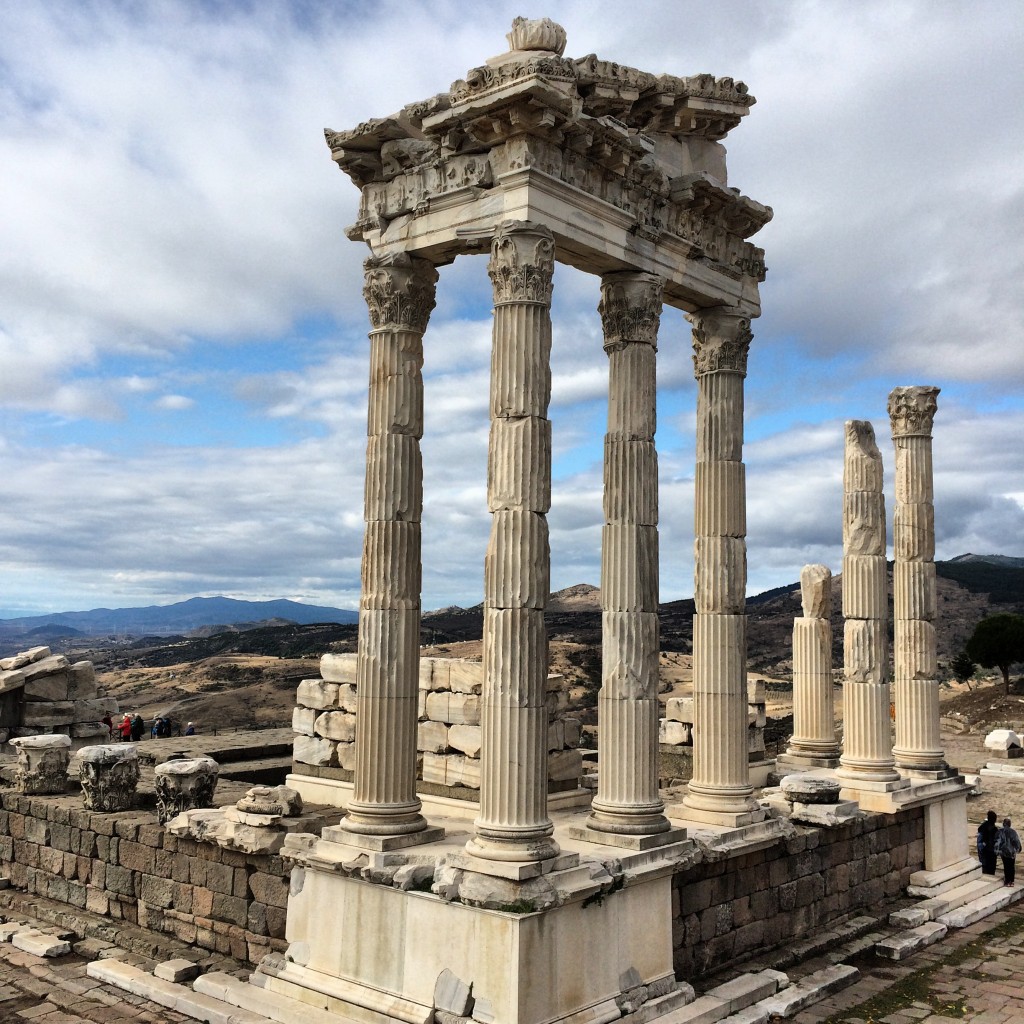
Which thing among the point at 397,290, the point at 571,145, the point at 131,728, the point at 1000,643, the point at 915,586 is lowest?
the point at 131,728

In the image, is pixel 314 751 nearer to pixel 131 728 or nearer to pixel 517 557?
pixel 517 557

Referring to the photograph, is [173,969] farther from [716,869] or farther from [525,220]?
[525,220]

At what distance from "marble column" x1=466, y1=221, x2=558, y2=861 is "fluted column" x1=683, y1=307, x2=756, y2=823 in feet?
11.4

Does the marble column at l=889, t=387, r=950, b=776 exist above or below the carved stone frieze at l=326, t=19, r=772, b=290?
below

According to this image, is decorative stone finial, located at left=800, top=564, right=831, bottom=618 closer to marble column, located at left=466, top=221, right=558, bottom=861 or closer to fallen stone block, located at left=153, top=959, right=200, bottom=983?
marble column, located at left=466, top=221, right=558, bottom=861

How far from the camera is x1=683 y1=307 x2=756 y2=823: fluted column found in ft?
43.1

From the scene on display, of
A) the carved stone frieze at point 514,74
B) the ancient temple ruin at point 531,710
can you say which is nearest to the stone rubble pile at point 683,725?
the ancient temple ruin at point 531,710

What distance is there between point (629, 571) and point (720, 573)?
7.18 feet

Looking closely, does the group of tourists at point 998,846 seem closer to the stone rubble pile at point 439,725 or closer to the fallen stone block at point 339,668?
the stone rubble pile at point 439,725

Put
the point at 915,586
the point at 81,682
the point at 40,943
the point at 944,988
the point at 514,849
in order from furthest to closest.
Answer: the point at 81,682 → the point at 915,586 → the point at 40,943 → the point at 944,988 → the point at 514,849

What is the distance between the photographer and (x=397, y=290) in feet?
39.1

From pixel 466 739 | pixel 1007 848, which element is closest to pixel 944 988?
pixel 1007 848

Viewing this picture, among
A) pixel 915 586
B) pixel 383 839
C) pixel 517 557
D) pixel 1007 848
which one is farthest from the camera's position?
pixel 915 586

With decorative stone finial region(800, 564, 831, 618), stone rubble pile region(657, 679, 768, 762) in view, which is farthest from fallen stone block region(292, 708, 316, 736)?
decorative stone finial region(800, 564, 831, 618)
